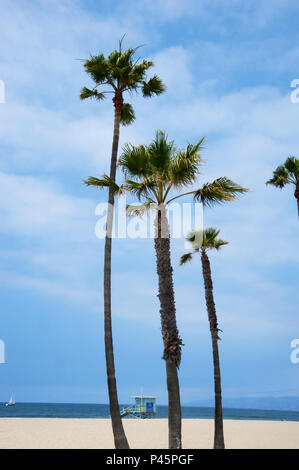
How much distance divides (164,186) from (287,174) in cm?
1061

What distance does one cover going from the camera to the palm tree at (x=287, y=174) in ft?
73.9

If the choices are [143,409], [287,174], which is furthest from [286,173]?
[143,409]

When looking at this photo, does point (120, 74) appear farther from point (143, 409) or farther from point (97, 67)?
point (143, 409)

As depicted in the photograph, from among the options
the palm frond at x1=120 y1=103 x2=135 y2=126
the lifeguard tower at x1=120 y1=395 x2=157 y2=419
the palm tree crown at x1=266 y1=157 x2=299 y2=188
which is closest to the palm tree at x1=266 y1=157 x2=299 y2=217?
the palm tree crown at x1=266 y1=157 x2=299 y2=188

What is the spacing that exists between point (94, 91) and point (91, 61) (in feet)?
4.11

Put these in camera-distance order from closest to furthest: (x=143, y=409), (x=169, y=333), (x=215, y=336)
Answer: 1. (x=169, y=333)
2. (x=215, y=336)
3. (x=143, y=409)

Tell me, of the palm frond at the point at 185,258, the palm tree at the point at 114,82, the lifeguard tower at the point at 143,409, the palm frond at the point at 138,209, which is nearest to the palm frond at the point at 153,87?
the palm tree at the point at 114,82

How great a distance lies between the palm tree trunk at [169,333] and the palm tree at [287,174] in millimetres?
10878

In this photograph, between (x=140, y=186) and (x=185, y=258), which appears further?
(x=185, y=258)

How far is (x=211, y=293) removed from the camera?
18.9 meters

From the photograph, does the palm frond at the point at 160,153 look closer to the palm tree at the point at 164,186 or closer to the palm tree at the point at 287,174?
the palm tree at the point at 164,186
